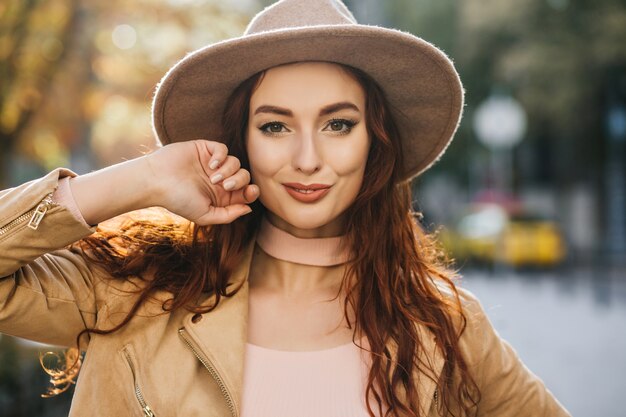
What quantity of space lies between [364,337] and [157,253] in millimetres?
798

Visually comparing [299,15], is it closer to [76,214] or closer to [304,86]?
[304,86]

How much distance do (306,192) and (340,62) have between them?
0.48 meters

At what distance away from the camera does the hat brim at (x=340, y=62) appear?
8.68 feet

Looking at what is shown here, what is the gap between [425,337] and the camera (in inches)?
107

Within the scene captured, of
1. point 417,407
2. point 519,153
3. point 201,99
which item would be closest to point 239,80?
point 201,99

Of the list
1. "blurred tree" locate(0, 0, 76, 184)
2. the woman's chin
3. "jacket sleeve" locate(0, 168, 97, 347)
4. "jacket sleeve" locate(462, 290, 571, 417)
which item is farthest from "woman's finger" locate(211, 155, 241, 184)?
"blurred tree" locate(0, 0, 76, 184)

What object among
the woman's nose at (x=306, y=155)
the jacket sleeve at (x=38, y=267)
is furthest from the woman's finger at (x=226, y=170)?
the jacket sleeve at (x=38, y=267)

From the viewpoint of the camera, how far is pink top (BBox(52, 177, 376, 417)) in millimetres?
2641

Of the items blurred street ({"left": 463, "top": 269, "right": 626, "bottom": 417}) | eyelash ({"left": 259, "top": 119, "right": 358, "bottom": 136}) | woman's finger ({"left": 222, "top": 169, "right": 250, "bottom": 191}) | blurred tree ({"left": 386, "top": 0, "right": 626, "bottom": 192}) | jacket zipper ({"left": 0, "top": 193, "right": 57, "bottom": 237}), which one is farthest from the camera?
blurred tree ({"left": 386, "top": 0, "right": 626, "bottom": 192})

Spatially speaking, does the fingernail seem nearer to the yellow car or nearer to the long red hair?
the long red hair

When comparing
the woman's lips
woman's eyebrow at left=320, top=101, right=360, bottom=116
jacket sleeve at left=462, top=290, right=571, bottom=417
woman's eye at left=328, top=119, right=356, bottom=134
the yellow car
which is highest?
woman's eyebrow at left=320, top=101, right=360, bottom=116

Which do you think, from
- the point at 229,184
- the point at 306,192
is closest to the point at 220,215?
the point at 229,184

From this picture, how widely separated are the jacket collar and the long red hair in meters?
0.02

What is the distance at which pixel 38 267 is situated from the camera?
2477mm
